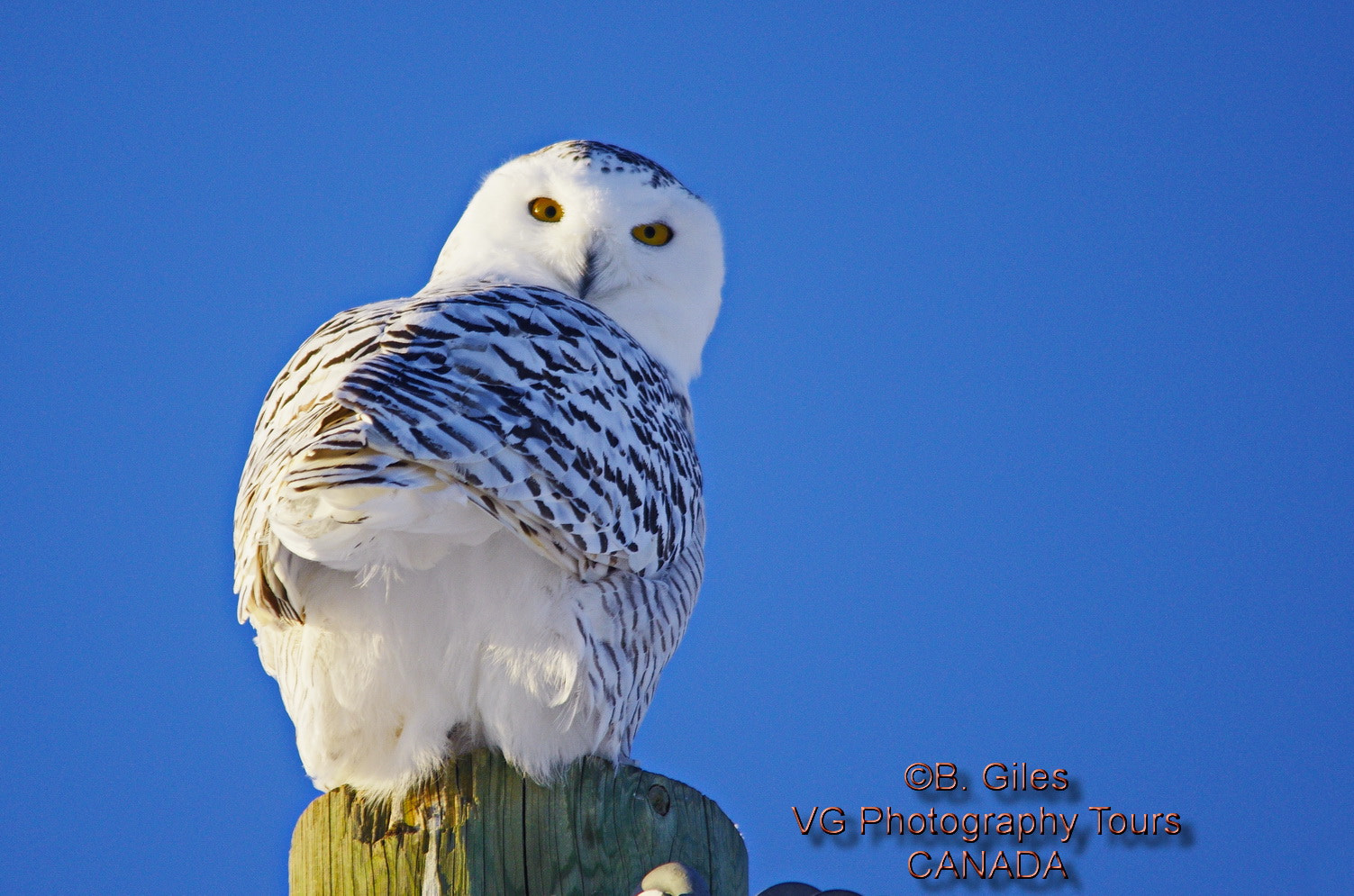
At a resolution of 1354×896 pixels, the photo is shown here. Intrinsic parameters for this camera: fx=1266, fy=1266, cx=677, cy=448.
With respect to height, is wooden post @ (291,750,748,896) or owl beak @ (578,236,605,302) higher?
owl beak @ (578,236,605,302)

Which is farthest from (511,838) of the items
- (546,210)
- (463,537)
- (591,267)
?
(546,210)

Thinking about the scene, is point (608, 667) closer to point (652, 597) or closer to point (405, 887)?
point (652, 597)

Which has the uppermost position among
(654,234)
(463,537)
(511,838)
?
(654,234)

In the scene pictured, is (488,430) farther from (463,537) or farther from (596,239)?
(596,239)

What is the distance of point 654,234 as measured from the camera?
4785 millimetres

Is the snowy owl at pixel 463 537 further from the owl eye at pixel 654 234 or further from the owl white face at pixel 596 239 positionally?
the owl eye at pixel 654 234

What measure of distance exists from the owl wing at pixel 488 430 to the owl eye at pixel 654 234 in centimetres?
118

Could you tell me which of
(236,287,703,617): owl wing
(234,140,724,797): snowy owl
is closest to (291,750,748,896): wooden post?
(234,140,724,797): snowy owl

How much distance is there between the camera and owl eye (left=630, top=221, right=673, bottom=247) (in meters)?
4.71

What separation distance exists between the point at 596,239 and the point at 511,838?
2.44m

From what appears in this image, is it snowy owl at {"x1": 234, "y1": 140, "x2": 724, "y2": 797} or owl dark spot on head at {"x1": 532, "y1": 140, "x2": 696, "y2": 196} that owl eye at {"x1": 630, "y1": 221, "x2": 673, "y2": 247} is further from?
snowy owl at {"x1": 234, "y1": 140, "x2": 724, "y2": 797}

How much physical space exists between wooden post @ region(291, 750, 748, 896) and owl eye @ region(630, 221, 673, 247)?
7.67ft

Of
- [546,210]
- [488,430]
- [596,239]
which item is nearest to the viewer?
[488,430]

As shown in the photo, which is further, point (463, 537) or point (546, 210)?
point (546, 210)
